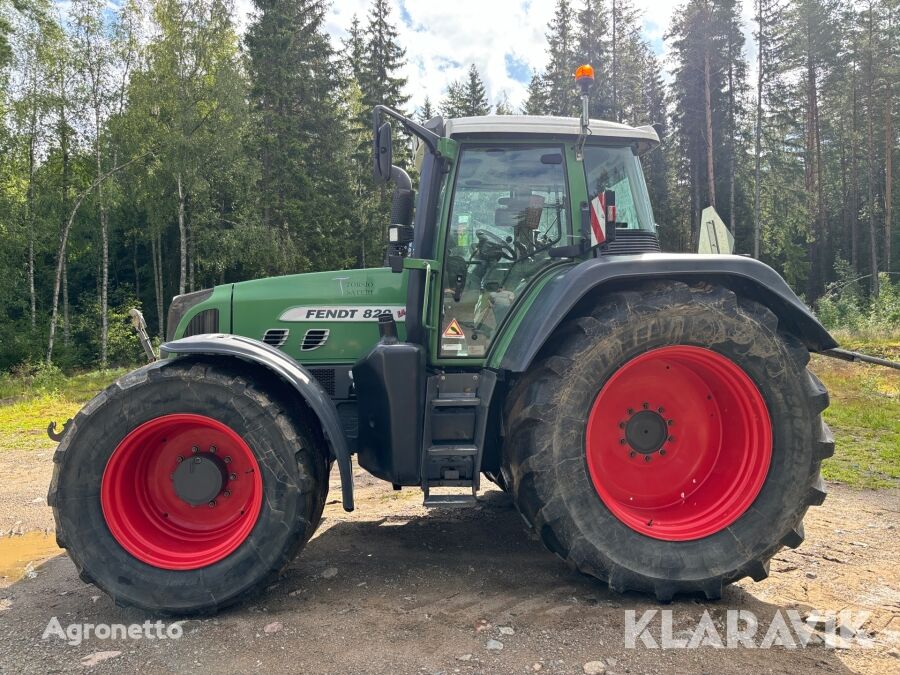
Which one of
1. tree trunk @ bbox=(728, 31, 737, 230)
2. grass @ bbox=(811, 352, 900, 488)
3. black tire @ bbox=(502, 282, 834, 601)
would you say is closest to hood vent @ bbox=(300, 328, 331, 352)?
black tire @ bbox=(502, 282, 834, 601)

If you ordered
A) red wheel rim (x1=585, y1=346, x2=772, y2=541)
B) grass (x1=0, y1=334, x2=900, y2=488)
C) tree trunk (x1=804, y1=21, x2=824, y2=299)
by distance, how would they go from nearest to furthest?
red wheel rim (x1=585, y1=346, x2=772, y2=541) → grass (x1=0, y1=334, x2=900, y2=488) → tree trunk (x1=804, y1=21, x2=824, y2=299)

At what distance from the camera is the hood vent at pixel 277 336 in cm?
366

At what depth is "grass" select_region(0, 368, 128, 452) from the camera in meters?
8.25

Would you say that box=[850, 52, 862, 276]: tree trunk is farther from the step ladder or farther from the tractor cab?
the step ladder

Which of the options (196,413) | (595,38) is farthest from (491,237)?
(595,38)

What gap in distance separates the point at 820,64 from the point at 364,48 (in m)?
21.4

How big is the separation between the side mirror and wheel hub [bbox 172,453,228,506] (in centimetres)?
177

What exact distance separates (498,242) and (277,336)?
1525 millimetres

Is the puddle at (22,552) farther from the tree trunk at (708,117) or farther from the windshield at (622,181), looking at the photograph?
the tree trunk at (708,117)

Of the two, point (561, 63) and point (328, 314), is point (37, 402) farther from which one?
point (561, 63)

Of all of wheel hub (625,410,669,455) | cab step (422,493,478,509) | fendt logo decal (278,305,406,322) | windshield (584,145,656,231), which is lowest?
cab step (422,493,478,509)

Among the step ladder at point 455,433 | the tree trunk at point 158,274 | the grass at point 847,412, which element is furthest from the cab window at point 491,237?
the tree trunk at point 158,274

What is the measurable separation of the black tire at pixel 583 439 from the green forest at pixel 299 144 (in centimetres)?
1307

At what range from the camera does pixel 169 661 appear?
2.45m
